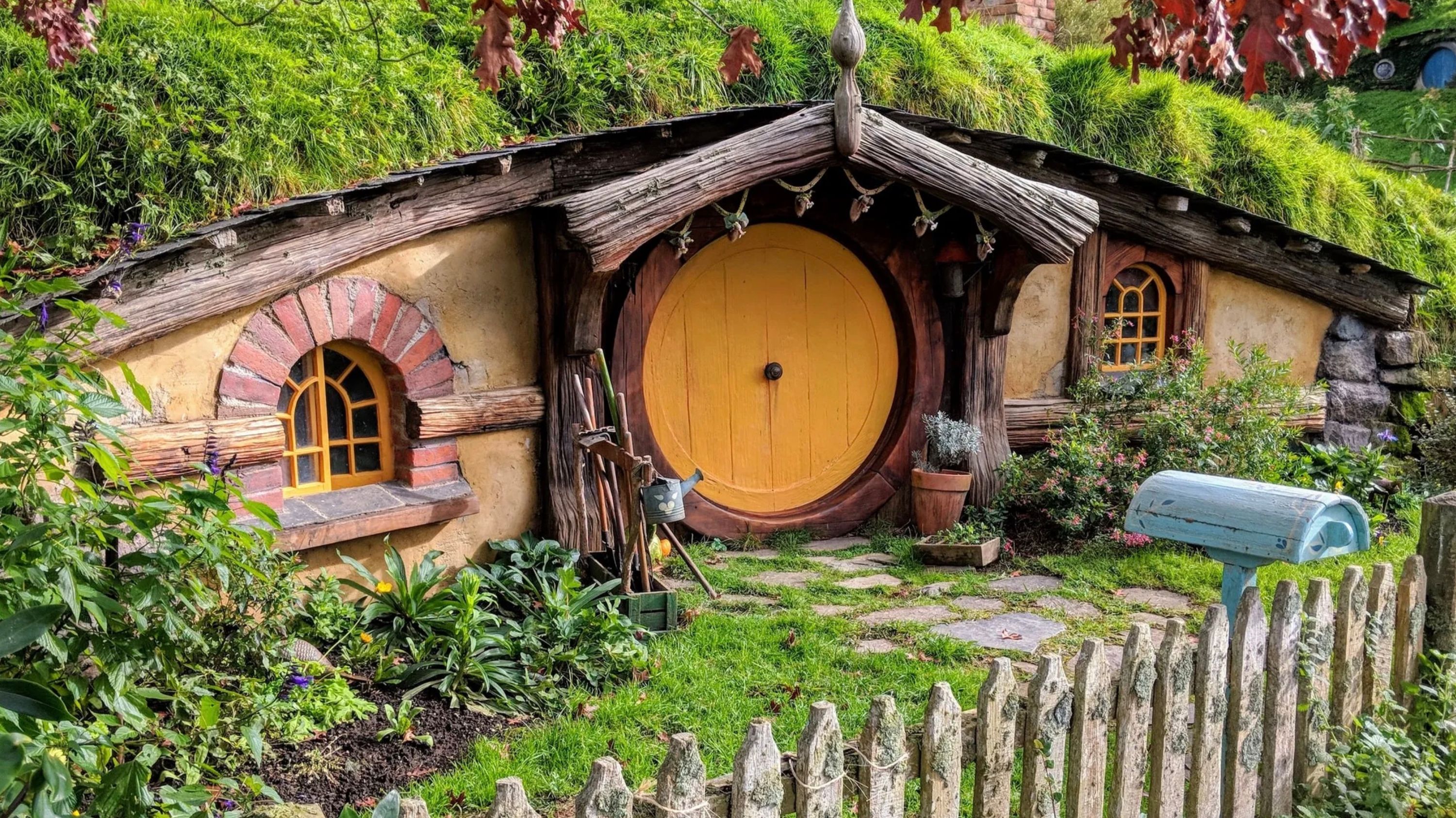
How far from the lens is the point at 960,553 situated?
6535mm

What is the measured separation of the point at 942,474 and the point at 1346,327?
3.78 metres

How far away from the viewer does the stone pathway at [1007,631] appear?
16.8ft

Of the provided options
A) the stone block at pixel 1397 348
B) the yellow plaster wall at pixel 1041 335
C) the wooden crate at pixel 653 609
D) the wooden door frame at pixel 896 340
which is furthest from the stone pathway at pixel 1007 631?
the stone block at pixel 1397 348

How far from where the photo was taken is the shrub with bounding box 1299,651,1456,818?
320 cm

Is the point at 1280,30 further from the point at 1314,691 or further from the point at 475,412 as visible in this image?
the point at 475,412

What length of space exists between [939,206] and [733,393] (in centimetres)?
180

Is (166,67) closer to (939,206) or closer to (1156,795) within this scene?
(939,206)

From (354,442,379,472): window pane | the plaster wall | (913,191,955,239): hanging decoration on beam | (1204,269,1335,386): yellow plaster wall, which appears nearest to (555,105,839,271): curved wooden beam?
the plaster wall

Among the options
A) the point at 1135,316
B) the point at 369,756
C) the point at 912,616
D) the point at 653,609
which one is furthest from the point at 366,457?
the point at 1135,316

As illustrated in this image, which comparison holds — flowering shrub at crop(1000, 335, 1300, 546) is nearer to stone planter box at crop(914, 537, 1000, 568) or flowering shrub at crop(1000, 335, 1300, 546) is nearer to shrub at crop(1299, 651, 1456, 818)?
stone planter box at crop(914, 537, 1000, 568)

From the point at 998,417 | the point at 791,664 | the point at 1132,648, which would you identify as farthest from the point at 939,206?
the point at 1132,648

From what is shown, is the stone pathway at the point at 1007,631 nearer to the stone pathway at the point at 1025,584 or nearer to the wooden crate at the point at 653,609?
the stone pathway at the point at 1025,584

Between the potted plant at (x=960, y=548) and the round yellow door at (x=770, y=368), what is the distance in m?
1.03

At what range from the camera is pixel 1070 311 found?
7.80 meters
